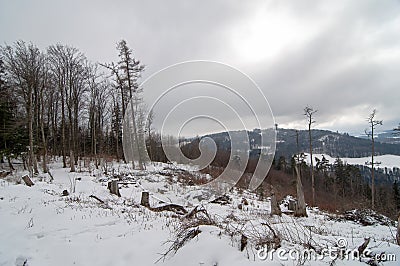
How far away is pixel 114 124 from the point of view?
35.2 m

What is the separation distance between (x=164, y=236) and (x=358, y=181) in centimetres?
6400

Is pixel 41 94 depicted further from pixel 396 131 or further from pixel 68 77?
pixel 396 131

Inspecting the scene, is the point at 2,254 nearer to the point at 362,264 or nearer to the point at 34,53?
the point at 362,264

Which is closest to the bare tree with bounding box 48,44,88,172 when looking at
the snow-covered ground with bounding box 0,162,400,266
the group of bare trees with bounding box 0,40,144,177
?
the group of bare trees with bounding box 0,40,144,177

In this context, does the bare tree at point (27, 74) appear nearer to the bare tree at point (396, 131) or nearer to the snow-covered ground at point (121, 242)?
the snow-covered ground at point (121, 242)

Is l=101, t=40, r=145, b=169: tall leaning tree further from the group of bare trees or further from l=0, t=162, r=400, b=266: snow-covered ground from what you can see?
l=0, t=162, r=400, b=266: snow-covered ground

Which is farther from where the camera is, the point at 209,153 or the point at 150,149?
the point at 150,149

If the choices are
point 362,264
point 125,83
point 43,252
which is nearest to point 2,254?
point 43,252
